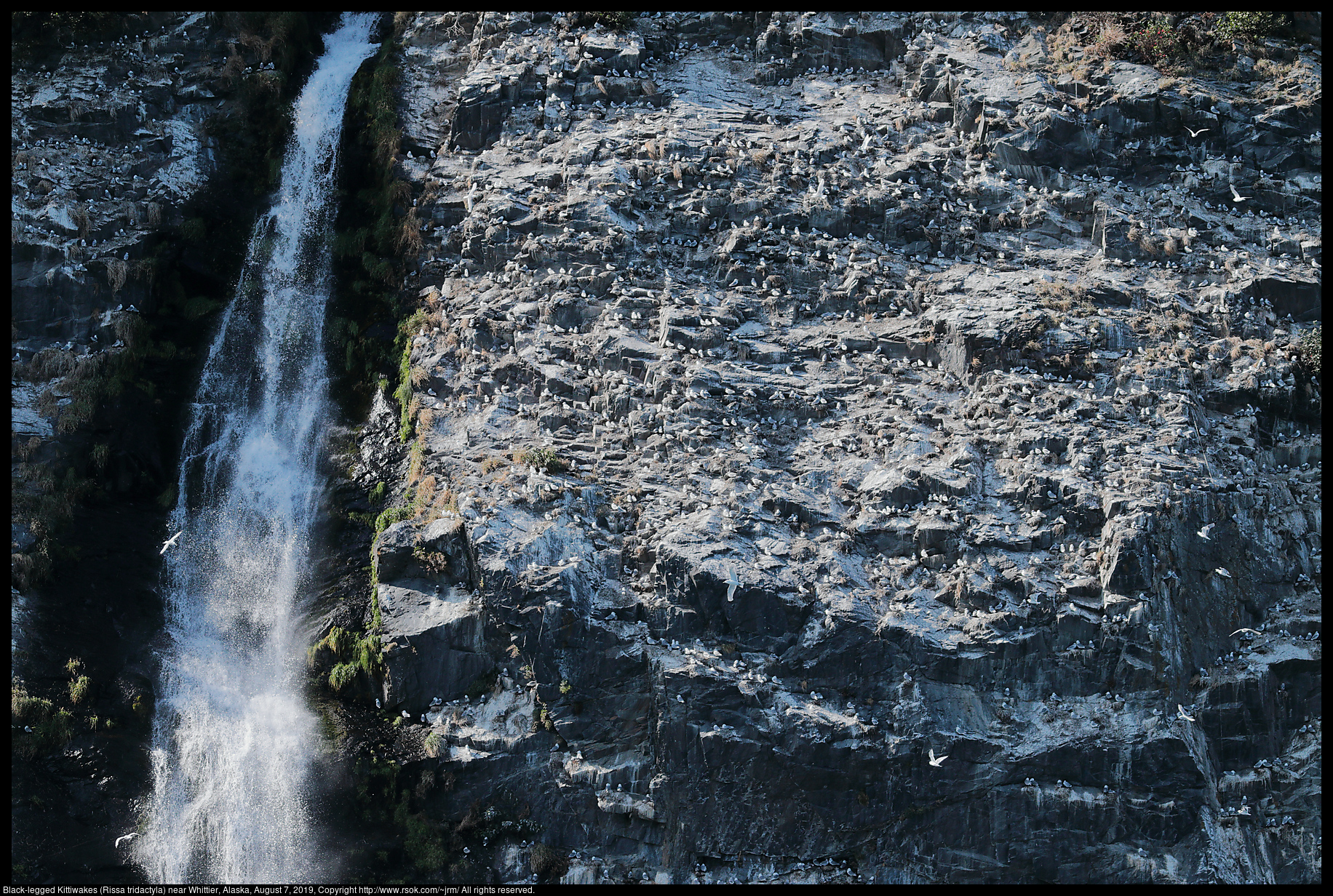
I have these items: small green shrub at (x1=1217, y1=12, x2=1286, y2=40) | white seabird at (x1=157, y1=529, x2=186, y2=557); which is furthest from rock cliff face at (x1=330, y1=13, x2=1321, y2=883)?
white seabird at (x1=157, y1=529, x2=186, y2=557)

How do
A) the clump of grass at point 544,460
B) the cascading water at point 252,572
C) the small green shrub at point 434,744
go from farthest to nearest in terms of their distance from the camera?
the clump of grass at point 544,460 < the small green shrub at point 434,744 < the cascading water at point 252,572

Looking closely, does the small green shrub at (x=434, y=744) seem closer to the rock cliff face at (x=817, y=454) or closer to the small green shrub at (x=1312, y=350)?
the rock cliff face at (x=817, y=454)

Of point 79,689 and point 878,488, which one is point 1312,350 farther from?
point 79,689

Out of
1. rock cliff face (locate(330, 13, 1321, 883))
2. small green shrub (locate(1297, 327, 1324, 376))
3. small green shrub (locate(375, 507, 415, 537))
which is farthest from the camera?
small green shrub (locate(1297, 327, 1324, 376))

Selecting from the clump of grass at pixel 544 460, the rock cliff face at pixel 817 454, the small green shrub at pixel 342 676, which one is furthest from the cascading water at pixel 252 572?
the clump of grass at pixel 544 460

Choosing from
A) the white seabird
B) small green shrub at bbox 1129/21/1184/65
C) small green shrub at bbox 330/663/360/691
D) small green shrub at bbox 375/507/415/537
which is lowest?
small green shrub at bbox 330/663/360/691

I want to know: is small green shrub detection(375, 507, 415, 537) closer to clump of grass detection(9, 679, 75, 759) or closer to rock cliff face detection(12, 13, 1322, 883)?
rock cliff face detection(12, 13, 1322, 883)

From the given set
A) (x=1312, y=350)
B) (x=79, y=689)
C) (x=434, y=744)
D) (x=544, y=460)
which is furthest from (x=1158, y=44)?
(x=79, y=689)
